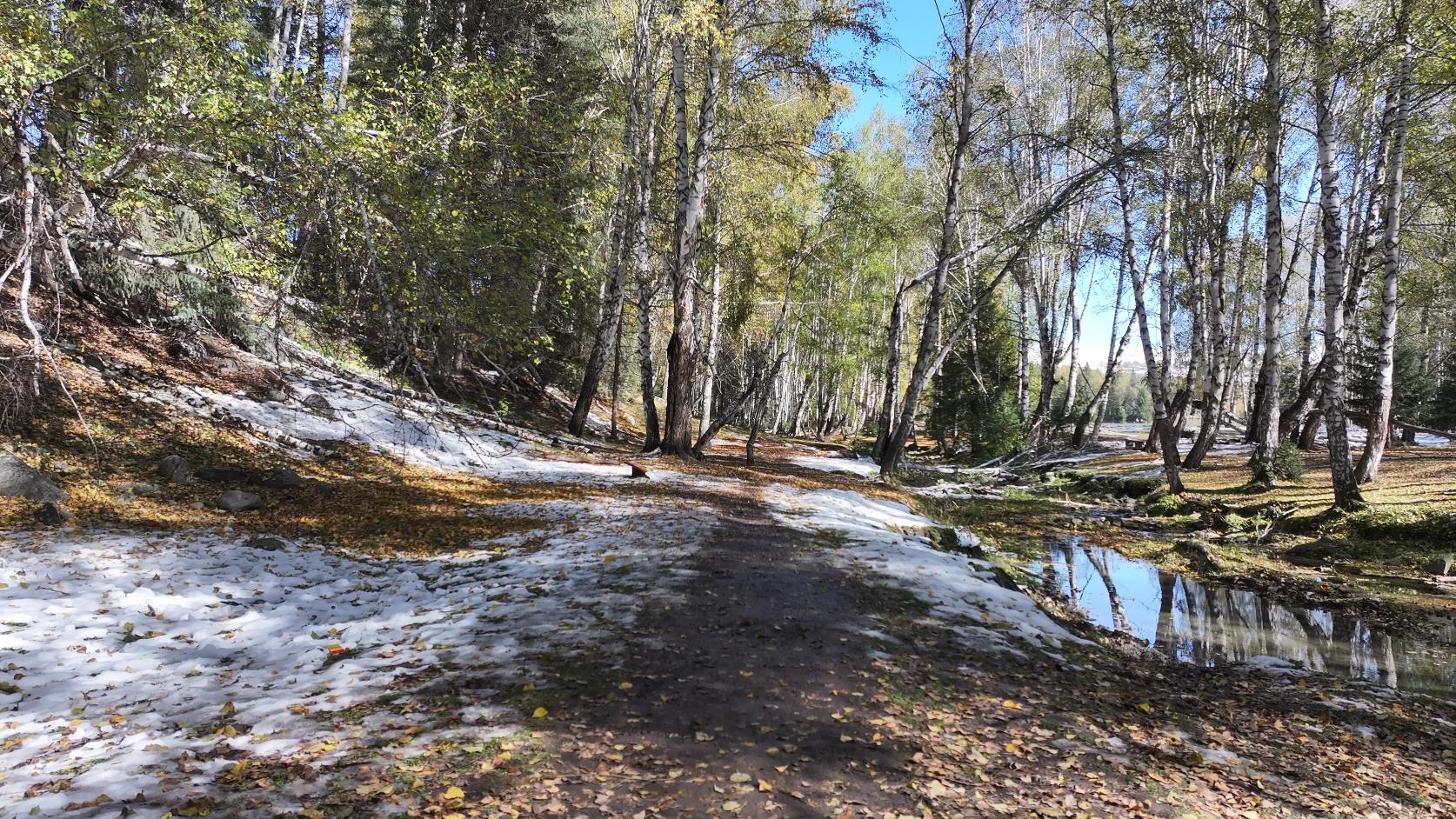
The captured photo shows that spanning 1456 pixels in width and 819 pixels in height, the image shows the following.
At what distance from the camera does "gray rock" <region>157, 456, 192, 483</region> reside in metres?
7.41

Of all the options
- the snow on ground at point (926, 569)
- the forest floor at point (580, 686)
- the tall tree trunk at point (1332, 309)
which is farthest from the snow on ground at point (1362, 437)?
the forest floor at point (580, 686)

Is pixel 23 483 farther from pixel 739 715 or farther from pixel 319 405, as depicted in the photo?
pixel 739 715

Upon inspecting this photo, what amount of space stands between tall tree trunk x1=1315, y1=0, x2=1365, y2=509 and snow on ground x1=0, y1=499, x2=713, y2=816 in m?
9.91

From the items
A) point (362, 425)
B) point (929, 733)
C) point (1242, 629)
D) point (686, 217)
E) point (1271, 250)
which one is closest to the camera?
point (929, 733)

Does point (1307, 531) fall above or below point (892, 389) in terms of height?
below

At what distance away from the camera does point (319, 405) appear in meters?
11.2

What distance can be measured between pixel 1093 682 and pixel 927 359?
10.9m

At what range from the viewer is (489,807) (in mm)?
2738

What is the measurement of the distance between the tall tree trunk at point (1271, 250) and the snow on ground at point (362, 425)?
12233 mm

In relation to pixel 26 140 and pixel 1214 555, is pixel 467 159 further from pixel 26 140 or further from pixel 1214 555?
pixel 1214 555

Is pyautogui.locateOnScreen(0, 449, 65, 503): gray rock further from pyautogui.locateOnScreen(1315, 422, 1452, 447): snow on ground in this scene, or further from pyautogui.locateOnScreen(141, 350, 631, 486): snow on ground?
pyautogui.locateOnScreen(1315, 422, 1452, 447): snow on ground

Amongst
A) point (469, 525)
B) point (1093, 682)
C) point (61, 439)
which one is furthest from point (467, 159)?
point (1093, 682)

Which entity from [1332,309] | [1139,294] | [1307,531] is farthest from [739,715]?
[1139,294]

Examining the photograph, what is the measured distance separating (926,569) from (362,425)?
31.6ft
